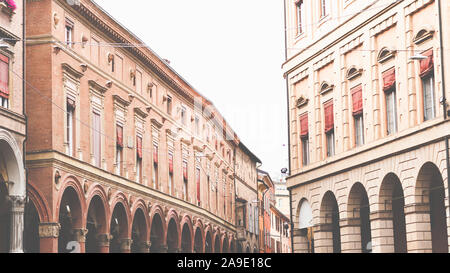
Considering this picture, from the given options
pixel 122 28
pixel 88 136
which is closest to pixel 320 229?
pixel 88 136

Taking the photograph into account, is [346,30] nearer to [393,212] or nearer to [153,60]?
[393,212]

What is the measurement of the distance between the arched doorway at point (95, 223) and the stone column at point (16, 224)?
6716mm

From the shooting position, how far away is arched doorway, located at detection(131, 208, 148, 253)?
41.7 metres

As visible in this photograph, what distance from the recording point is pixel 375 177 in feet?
100

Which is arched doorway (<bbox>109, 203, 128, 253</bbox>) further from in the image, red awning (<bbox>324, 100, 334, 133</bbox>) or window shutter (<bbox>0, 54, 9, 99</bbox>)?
window shutter (<bbox>0, 54, 9, 99</bbox>)

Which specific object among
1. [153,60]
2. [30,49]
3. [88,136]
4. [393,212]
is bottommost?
[393,212]

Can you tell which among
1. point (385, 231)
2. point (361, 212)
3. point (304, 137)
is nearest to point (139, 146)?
point (304, 137)

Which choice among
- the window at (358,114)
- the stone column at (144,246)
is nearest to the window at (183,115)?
the stone column at (144,246)

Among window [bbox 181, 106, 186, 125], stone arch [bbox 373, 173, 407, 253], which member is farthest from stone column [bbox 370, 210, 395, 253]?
window [bbox 181, 106, 186, 125]

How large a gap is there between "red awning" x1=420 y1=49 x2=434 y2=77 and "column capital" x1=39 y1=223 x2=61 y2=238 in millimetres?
13777

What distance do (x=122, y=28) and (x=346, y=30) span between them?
1148cm

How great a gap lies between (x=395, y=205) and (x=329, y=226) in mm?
5098
